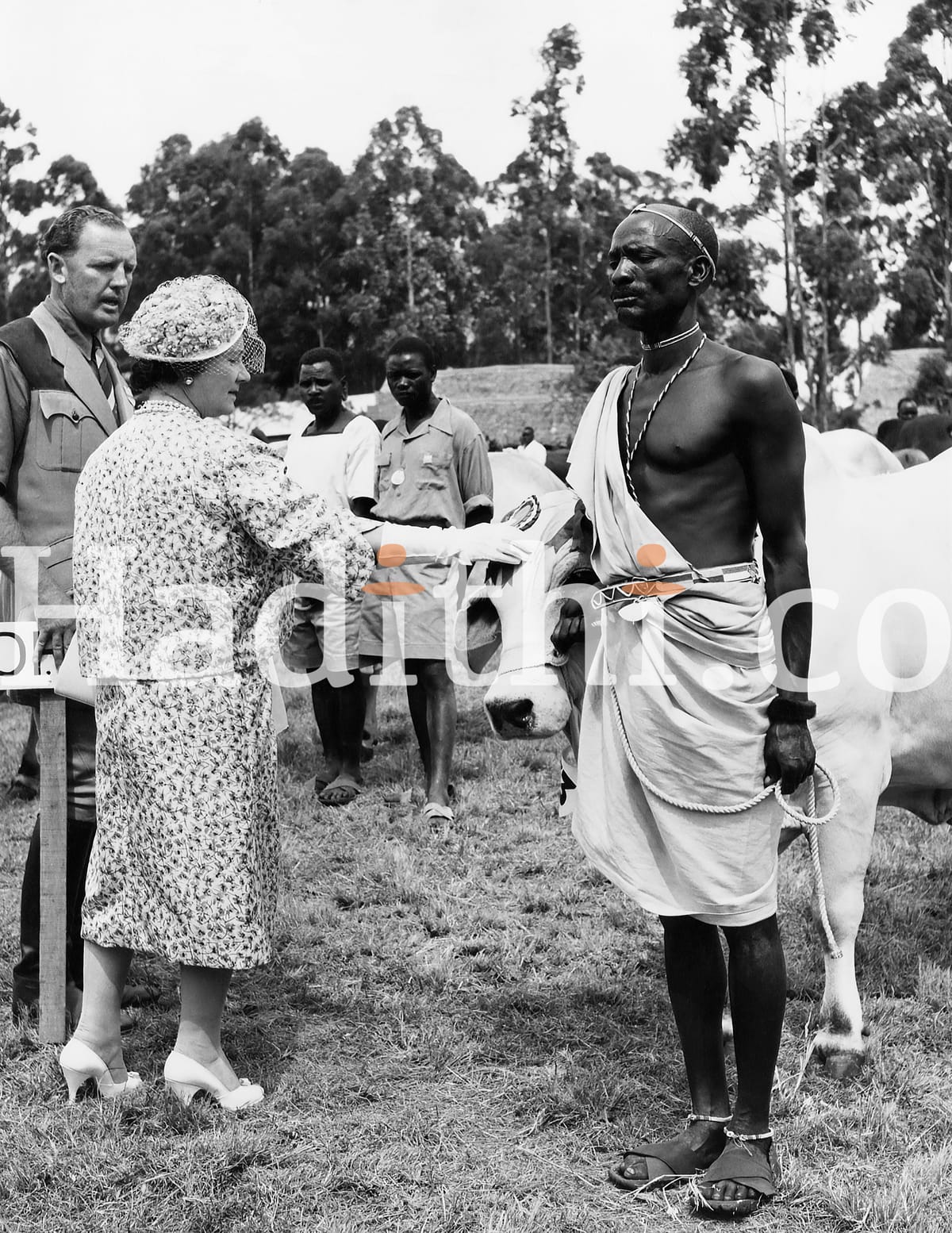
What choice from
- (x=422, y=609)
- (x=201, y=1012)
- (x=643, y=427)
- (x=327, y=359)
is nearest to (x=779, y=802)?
(x=643, y=427)

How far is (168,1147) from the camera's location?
3.34m

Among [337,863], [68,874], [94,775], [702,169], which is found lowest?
[337,863]

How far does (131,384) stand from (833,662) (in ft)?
6.79

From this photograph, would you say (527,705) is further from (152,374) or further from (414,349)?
(414,349)

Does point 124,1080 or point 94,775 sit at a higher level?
point 94,775

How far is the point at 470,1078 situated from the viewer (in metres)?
3.81

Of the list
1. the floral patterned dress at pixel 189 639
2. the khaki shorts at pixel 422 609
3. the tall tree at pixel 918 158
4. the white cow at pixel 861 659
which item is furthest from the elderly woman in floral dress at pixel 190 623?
the tall tree at pixel 918 158

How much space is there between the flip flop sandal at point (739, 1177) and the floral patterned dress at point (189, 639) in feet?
4.07

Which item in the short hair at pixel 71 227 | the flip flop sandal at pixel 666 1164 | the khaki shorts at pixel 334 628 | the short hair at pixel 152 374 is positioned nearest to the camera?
the flip flop sandal at pixel 666 1164

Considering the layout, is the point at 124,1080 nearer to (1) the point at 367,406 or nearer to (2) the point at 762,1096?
(2) the point at 762,1096

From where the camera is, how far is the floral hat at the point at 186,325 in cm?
340

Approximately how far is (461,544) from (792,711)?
94cm

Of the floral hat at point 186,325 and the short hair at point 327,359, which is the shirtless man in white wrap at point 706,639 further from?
the short hair at point 327,359

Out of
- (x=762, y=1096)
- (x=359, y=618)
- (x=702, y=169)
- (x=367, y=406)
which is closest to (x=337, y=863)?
(x=359, y=618)
